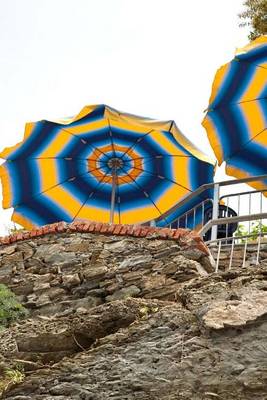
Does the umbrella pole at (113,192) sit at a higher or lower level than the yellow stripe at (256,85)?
lower

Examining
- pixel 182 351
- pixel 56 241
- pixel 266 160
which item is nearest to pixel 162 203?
pixel 266 160

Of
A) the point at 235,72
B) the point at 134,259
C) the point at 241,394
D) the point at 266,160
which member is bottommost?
the point at 241,394

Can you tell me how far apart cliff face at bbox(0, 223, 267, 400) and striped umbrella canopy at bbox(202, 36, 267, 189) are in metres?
3.24

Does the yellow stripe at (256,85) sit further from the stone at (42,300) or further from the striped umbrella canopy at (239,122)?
the stone at (42,300)

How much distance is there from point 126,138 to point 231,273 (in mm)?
6245

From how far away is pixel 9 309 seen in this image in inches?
306

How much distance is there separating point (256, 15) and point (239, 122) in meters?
4.50

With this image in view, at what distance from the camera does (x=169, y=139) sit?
12477mm

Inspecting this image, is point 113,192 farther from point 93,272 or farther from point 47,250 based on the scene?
point 93,272

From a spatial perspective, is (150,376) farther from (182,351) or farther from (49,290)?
(49,290)

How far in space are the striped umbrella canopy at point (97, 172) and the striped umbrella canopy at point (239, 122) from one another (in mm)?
720

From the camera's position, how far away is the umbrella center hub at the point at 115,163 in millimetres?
13000

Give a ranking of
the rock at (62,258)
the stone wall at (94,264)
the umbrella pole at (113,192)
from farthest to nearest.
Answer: the umbrella pole at (113,192)
the rock at (62,258)
the stone wall at (94,264)

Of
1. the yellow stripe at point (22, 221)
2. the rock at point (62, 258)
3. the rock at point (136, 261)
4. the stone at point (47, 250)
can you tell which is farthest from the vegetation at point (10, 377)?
the yellow stripe at point (22, 221)
